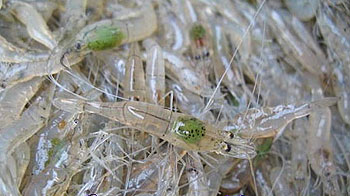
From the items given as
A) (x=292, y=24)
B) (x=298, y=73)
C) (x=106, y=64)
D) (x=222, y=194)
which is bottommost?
(x=222, y=194)

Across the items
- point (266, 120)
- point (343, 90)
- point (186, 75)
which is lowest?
point (343, 90)

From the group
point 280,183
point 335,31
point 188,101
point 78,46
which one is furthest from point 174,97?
point 335,31

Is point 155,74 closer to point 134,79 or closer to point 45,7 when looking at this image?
point 134,79

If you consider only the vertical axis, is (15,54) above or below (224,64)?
above

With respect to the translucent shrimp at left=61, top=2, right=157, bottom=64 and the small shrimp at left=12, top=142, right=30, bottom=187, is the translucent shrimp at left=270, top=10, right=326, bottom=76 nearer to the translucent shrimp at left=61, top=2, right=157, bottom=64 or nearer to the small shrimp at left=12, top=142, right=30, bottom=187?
the translucent shrimp at left=61, top=2, right=157, bottom=64

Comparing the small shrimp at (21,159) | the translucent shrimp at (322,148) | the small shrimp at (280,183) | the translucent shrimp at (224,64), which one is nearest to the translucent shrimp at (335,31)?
the translucent shrimp at (322,148)

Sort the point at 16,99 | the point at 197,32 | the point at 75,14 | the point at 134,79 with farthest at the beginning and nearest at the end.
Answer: the point at 197,32 → the point at 75,14 → the point at 134,79 → the point at 16,99

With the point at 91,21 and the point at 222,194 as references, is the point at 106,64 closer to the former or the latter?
the point at 91,21

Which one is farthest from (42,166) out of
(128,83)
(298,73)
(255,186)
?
(298,73)
